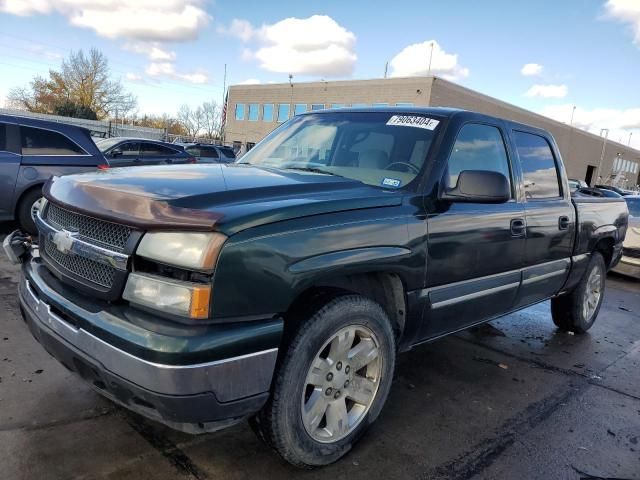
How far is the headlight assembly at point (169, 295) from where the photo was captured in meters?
2.02

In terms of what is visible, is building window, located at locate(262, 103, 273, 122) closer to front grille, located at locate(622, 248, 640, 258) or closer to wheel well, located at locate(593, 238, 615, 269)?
front grille, located at locate(622, 248, 640, 258)

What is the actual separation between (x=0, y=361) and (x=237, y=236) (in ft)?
7.99

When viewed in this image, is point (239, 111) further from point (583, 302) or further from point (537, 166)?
point (537, 166)

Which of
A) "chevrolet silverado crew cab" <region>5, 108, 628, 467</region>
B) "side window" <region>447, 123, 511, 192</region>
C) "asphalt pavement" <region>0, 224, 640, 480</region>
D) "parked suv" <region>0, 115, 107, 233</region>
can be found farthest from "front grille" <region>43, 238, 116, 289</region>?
"parked suv" <region>0, 115, 107, 233</region>

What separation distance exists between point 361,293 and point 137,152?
441 inches

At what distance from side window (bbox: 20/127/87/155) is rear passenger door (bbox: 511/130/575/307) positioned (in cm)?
633

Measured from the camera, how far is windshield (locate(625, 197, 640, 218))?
9535 mm

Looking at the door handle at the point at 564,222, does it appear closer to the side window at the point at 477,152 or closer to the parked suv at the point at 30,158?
the side window at the point at 477,152

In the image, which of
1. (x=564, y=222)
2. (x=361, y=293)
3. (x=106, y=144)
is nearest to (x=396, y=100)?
(x=106, y=144)

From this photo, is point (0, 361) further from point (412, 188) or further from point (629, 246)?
point (629, 246)

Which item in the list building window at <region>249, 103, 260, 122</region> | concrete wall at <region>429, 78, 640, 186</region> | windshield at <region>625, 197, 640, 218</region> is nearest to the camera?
windshield at <region>625, 197, 640, 218</region>

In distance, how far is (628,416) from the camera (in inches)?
142

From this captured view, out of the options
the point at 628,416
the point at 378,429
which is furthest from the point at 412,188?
the point at 628,416

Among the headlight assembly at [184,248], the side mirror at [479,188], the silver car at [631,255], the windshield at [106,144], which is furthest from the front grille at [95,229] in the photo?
the windshield at [106,144]
